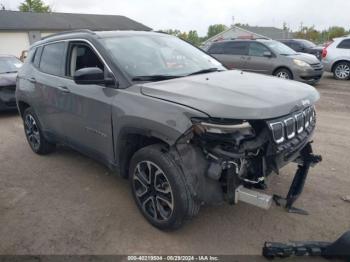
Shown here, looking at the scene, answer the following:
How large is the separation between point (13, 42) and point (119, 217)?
35.0 metres

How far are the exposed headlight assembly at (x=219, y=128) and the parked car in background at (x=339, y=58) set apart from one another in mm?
12273

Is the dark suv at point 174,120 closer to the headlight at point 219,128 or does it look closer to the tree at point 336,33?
the headlight at point 219,128

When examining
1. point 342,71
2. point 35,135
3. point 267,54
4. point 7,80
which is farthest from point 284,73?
point 35,135

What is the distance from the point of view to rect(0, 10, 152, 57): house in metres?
33.2

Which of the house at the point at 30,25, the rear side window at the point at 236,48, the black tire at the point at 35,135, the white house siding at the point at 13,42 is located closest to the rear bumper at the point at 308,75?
the rear side window at the point at 236,48

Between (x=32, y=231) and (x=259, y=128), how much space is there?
98.6 inches

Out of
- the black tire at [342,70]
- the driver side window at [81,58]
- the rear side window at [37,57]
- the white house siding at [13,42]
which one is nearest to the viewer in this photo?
the driver side window at [81,58]

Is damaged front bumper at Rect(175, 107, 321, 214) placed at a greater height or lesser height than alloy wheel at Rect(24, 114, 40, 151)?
greater

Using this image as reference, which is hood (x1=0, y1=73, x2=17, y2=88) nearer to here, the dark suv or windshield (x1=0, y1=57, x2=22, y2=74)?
windshield (x1=0, y1=57, x2=22, y2=74)

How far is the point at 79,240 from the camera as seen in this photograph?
10.9ft

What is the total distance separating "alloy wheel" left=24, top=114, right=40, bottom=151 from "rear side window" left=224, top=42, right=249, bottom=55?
8.61m

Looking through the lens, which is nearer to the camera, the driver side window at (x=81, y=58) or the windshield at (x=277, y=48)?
the driver side window at (x=81, y=58)

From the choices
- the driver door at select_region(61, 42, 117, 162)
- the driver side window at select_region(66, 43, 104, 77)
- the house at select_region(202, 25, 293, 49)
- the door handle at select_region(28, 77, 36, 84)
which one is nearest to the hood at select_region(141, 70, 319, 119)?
the driver door at select_region(61, 42, 117, 162)

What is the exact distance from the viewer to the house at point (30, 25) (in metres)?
33.2
